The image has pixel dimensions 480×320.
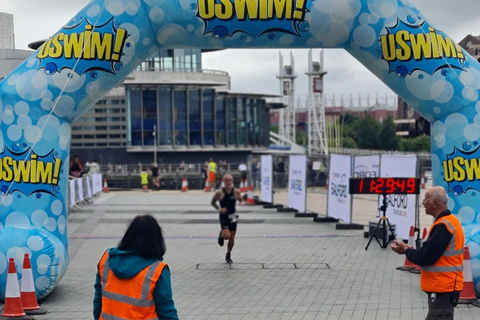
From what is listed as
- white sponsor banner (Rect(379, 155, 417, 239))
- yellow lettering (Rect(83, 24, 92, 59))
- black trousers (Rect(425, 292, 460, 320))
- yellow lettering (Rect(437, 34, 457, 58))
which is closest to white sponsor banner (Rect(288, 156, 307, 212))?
white sponsor banner (Rect(379, 155, 417, 239))

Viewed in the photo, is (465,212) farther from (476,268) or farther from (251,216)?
(251,216)

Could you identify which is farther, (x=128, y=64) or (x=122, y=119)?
(x=122, y=119)

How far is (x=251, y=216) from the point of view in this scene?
23.0 meters

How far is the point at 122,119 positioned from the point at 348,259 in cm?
5374

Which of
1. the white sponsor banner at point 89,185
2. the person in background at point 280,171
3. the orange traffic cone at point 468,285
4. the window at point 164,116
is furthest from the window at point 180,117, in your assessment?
the orange traffic cone at point 468,285

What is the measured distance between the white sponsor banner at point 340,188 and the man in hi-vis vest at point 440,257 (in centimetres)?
1160

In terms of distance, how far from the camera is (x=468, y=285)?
941cm

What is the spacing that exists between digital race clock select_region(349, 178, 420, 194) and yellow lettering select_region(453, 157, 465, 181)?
A: 3773 mm

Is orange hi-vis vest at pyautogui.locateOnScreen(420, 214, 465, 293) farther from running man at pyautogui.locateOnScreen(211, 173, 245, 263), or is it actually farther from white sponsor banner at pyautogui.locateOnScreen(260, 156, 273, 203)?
white sponsor banner at pyautogui.locateOnScreen(260, 156, 273, 203)

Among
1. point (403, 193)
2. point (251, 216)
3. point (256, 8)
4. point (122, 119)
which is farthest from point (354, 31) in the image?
point (122, 119)

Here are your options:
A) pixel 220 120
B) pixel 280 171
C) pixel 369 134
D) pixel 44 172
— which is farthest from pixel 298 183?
pixel 369 134

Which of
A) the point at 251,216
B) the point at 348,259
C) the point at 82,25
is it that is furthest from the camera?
the point at 251,216

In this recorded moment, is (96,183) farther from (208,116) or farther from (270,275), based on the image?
(208,116)

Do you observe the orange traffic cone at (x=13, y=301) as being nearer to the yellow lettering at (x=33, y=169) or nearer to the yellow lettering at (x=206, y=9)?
the yellow lettering at (x=33, y=169)
